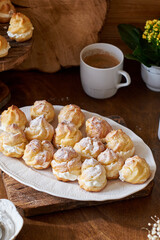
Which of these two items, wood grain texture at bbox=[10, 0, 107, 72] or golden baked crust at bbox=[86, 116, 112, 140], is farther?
wood grain texture at bbox=[10, 0, 107, 72]

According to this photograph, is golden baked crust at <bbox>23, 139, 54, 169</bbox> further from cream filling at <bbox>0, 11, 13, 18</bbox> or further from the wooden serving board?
cream filling at <bbox>0, 11, 13, 18</bbox>

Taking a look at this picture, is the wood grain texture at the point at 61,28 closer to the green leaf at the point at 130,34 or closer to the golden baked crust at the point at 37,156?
the green leaf at the point at 130,34

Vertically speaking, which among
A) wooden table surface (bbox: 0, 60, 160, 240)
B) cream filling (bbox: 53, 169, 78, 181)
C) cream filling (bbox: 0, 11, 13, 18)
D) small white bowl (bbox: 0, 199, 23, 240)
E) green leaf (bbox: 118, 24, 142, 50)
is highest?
cream filling (bbox: 0, 11, 13, 18)

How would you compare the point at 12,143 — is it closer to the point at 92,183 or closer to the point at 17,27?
the point at 92,183

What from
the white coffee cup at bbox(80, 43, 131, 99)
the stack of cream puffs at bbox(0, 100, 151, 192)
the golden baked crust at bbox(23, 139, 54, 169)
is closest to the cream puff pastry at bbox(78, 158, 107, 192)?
the stack of cream puffs at bbox(0, 100, 151, 192)

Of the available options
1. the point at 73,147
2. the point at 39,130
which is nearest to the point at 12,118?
the point at 39,130

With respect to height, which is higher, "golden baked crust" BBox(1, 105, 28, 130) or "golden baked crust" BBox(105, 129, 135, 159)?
"golden baked crust" BBox(1, 105, 28, 130)
